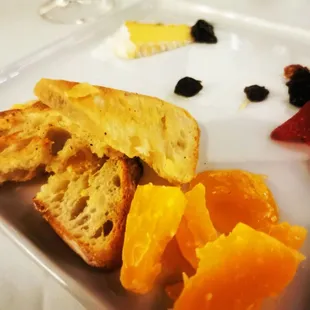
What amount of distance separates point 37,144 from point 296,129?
0.61 meters

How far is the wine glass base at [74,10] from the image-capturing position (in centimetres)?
172

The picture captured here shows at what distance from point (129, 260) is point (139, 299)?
8 centimetres

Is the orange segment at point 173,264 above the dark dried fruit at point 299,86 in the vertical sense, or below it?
above

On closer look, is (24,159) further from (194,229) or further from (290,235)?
(290,235)

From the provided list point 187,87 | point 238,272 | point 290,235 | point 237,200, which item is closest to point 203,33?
point 187,87

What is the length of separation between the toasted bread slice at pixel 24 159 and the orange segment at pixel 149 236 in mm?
308

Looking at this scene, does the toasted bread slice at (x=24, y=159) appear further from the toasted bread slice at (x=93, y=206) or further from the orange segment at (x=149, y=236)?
the orange segment at (x=149, y=236)

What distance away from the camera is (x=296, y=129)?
1182 millimetres

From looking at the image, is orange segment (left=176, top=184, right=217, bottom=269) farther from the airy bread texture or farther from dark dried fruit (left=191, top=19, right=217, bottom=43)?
dark dried fruit (left=191, top=19, right=217, bottom=43)

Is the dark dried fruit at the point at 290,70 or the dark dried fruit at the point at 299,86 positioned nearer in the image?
the dark dried fruit at the point at 299,86

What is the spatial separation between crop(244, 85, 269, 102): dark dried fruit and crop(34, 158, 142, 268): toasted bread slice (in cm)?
43

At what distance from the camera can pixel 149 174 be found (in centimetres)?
107

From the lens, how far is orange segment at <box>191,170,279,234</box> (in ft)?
3.10

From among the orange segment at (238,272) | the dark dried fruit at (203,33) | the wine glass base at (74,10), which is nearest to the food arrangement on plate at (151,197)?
the orange segment at (238,272)
